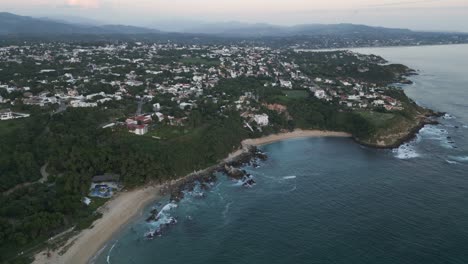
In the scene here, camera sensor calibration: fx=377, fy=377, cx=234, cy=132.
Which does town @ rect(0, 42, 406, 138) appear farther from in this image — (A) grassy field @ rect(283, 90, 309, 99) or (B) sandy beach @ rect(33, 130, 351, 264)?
(B) sandy beach @ rect(33, 130, 351, 264)

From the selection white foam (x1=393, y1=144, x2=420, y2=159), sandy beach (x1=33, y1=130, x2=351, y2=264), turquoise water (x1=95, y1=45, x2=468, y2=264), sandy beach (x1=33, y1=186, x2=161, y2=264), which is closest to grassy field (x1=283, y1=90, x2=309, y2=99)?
turquoise water (x1=95, y1=45, x2=468, y2=264)

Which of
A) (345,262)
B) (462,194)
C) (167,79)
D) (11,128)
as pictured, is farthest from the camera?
(167,79)

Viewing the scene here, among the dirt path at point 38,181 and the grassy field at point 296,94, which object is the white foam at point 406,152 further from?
the dirt path at point 38,181

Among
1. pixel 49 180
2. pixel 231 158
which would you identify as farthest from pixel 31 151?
pixel 231 158

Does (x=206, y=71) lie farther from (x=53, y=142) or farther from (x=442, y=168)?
(x=442, y=168)

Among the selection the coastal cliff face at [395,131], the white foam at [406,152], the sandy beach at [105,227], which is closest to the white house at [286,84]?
the coastal cliff face at [395,131]

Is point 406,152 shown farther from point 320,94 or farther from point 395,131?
point 320,94

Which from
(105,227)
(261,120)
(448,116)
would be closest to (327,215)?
(105,227)
